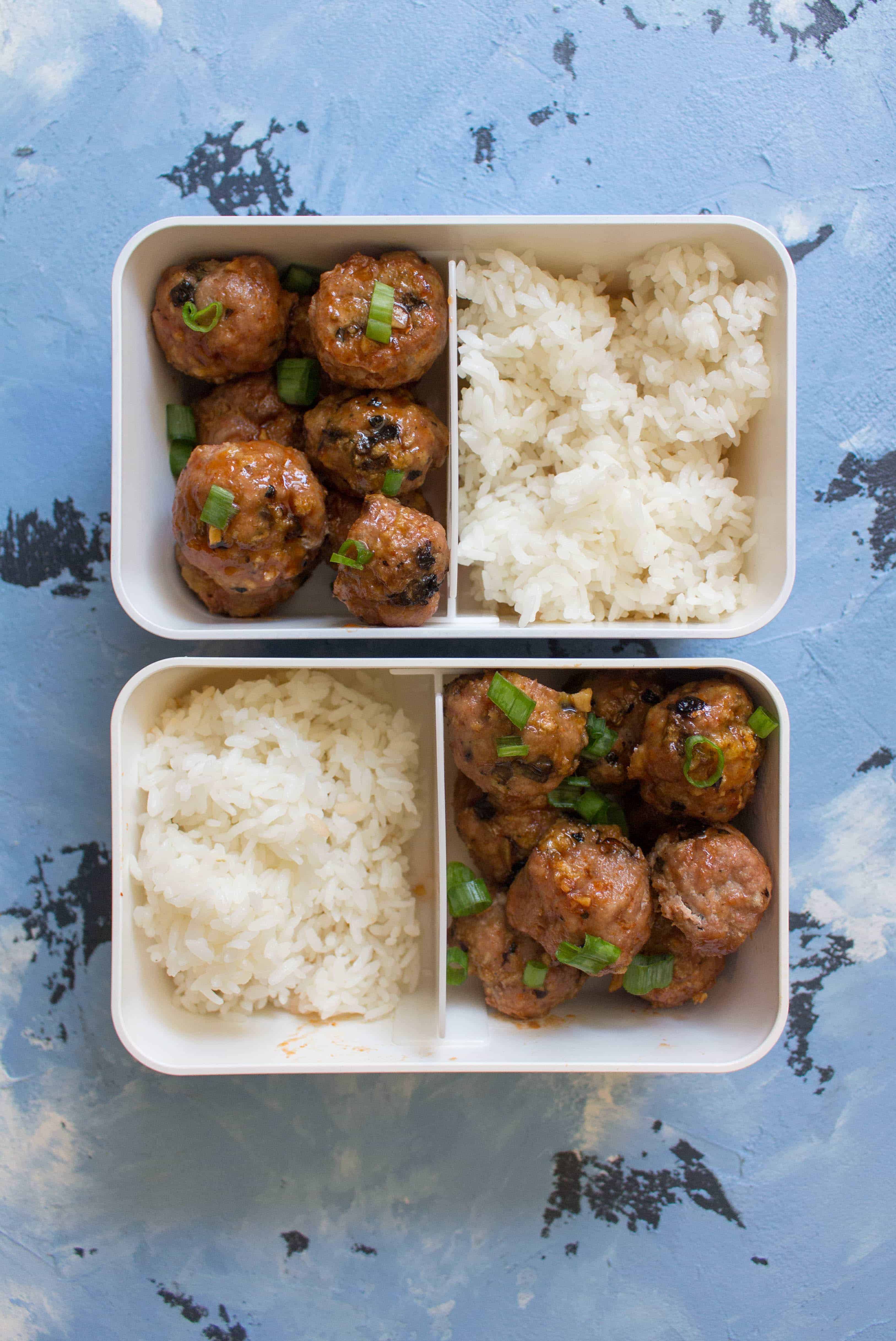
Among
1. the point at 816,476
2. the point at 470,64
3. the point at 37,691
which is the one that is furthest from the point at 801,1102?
the point at 470,64

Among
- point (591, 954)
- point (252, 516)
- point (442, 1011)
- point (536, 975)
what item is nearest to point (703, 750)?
point (591, 954)

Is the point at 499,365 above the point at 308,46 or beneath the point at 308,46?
beneath

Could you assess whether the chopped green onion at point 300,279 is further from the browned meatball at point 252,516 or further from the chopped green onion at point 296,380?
the browned meatball at point 252,516

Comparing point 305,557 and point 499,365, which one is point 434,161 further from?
point 305,557

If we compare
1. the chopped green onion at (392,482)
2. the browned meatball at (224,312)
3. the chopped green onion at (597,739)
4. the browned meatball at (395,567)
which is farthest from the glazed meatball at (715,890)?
Answer: the browned meatball at (224,312)

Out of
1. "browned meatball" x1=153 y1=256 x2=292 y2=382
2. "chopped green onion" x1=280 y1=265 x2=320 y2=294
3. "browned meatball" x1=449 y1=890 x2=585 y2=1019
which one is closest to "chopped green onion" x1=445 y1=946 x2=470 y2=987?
"browned meatball" x1=449 y1=890 x2=585 y2=1019
